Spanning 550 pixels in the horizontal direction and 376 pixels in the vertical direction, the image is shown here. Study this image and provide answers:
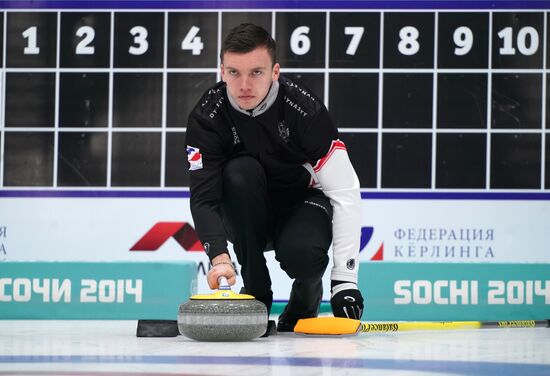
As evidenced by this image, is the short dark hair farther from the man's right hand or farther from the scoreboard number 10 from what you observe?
the scoreboard number 10

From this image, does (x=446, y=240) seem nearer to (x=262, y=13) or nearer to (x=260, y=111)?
(x=262, y=13)

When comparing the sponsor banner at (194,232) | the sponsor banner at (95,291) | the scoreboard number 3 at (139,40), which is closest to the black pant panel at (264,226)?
the sponsor banner at (95,291)

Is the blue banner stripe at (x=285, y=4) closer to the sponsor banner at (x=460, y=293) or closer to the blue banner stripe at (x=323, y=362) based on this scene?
the sponsor banner at (x=460, y=293)

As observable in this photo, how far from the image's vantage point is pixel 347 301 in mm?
2768

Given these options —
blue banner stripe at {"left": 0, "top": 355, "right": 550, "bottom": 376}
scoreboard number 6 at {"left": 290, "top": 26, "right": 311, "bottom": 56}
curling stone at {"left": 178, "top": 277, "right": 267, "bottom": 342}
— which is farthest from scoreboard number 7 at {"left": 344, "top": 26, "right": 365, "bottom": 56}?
blue banner stripe at {"left": 0, "top": 355, "right": 550, "bottom": 376}

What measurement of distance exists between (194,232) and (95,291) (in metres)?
0.86

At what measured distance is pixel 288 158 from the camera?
2.85 m

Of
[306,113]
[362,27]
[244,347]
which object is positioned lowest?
[244,347]

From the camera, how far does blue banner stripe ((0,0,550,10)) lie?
4828 millimetres

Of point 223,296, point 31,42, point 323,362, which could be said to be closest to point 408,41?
point 31,42

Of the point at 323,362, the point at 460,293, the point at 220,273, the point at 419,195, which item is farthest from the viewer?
the point at 419,195

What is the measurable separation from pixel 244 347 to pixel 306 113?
0.70m

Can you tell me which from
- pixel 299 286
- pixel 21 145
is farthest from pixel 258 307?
pixel 21 145

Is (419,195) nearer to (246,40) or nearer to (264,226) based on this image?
(264,226)
